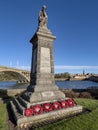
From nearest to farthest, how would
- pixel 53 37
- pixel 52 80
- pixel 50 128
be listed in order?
1. pixel 50 128
2. pixel 52 80
3. pixel 53 37

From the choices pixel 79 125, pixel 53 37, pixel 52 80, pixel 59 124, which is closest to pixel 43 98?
pixel 52 80

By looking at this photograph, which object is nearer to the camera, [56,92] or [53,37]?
[56,92]

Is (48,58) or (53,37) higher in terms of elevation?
(53,37)

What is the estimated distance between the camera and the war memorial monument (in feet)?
26.8

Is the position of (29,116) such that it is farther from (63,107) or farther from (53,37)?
(53,37)

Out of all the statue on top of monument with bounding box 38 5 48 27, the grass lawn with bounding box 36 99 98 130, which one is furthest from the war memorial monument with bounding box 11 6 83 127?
the grass lawn with bounding box 36 99 98 130

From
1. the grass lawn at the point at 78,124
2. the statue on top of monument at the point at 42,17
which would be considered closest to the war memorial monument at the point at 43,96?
the statue on top of monument at the point at 42,17

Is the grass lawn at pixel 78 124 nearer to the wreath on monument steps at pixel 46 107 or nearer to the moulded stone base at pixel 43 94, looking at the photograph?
the wreath on monument steps at pixel 46 107

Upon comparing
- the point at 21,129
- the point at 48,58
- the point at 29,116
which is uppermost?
the point at 48,58

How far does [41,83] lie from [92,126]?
5255 mm

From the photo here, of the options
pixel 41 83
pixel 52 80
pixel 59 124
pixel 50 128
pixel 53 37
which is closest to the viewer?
pixel 50 128

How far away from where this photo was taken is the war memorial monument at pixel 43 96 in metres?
8.18

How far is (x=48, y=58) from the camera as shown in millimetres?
11844

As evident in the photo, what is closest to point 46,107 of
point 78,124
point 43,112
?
point 43,112
